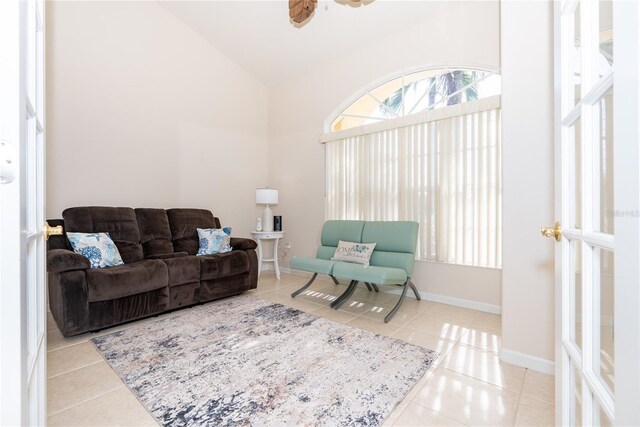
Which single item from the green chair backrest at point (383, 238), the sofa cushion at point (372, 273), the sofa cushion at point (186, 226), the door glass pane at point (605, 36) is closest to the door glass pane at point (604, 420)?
the door glass pane at point (605, 36)

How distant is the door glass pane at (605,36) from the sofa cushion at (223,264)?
3.13 metres

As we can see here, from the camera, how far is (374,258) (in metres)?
3.34

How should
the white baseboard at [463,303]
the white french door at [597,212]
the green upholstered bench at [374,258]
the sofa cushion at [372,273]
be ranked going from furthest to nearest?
1. the white baseboard at [463,303]
2. the green upholstered bench at [374,258]
3. the sofa cushion at [372,273]
4. the white french door at [597,212]

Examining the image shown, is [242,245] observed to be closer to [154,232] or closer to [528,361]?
[154,232]

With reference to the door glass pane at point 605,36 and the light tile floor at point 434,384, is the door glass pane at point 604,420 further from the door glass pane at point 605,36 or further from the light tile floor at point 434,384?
the light tile floor at point 434,384

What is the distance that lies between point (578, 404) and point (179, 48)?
4903 mm

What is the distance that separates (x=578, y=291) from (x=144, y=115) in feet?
14.1

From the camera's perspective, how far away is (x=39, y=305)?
869 millimetres

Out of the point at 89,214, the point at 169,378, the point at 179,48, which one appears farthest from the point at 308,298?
the point at 179,48

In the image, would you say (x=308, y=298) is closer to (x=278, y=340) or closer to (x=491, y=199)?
(x=278, y=340)

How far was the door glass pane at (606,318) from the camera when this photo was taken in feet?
1.88

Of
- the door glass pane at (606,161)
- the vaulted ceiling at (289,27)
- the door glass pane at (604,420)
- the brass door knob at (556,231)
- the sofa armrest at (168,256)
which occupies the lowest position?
the sofa armrest at (168,256)

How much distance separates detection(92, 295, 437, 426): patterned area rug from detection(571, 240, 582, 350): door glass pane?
38.6 inches

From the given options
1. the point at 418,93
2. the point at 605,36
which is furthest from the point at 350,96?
the point at 605,36
